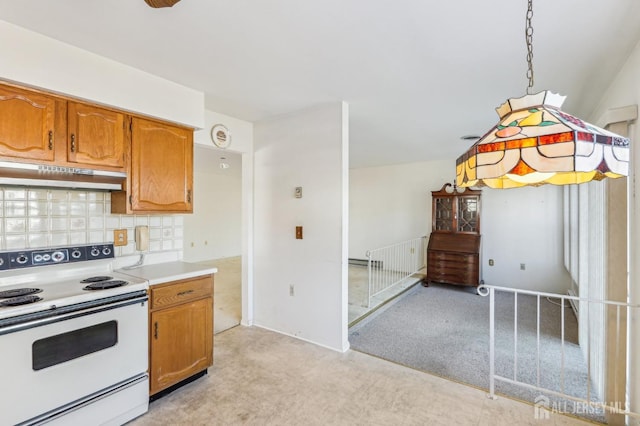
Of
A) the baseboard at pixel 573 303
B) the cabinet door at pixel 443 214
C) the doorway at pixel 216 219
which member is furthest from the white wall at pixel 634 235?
the doorway at pixel 216 219

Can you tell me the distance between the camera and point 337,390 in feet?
7.58

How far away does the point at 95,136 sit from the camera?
2.10 m

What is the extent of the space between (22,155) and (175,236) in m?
1.28

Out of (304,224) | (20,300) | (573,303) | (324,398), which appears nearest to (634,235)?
(324,398)

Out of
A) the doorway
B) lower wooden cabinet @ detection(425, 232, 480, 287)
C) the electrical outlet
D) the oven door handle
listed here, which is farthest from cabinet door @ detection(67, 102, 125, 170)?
lower wooden cabinet @ detection(425, 232, 480, 287)

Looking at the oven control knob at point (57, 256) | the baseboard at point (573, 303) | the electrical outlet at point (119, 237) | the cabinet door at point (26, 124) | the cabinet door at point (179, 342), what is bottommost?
the baseboard at point (573, 303)

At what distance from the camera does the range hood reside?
177cm

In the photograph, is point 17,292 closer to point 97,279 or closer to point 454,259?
point 97,279

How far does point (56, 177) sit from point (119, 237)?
0.67 metres

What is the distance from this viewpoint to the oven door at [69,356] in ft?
5.02

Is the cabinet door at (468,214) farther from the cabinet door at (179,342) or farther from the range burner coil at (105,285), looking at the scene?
the range burner coil at (105,285)

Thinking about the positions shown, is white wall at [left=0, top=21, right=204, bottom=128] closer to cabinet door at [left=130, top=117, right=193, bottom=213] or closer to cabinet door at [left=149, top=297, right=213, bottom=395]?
cabinet door at [left=130, top=117, right=193, bottom=213]

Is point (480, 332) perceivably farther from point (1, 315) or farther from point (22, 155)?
point (22, 155)

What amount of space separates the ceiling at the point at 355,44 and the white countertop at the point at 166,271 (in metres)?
1.54
